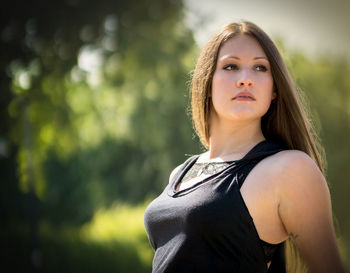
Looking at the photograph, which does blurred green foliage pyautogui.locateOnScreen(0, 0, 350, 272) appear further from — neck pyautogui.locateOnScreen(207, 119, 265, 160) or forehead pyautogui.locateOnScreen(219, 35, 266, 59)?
forehead pyautogui.locateOnScreen(219, 35, 266, 59)

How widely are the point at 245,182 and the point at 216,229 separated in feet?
0.66

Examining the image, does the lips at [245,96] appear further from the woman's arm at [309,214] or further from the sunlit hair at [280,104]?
the woman's arm at [309,214]

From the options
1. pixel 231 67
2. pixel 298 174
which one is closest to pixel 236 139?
pixel 231 67

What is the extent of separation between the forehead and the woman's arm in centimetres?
52

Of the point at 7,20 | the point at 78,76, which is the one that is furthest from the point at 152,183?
the point at 7,20

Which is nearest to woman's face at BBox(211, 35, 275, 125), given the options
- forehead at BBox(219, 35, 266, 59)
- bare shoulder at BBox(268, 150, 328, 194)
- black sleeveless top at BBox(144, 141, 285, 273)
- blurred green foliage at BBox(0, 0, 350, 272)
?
forehead at BBox(219, 35, 266, 59)

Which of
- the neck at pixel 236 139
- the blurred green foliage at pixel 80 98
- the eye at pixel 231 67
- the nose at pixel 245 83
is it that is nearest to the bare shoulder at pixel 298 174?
the neck at pixel 236 139

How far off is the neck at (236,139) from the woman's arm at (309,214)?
0.29 meters

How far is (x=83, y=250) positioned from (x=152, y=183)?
199 inches

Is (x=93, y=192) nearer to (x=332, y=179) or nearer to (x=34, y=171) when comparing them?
(x=34, y=171)

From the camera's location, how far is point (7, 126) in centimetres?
1041

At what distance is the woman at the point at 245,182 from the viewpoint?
1.50m

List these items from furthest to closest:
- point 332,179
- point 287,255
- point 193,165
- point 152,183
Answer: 1. point 152,183
2. point 332,179
3. point 193,165
4. point 287,255

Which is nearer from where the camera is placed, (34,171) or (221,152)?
(221,152)
